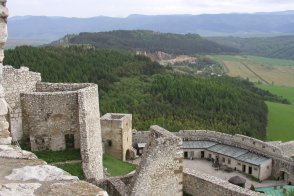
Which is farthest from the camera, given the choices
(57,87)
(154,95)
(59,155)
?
(154,95)

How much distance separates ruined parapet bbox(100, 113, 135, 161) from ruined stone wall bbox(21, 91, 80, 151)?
11901 millimetres

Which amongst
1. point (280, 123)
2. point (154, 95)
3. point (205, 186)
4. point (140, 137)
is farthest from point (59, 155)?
point (280, 123)

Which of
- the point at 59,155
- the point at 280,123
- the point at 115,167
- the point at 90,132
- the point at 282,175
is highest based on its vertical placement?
the point at 90,132

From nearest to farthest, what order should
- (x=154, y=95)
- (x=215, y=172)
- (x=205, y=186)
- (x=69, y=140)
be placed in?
(x=205, y=186) → (x=69, y=140) → (x=215, y=172) → (x=154, y=95)

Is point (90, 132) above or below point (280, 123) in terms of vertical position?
above

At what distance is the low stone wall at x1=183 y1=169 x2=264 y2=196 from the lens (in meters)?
18.6

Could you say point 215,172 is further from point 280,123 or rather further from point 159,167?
point 280,123

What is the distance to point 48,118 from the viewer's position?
20.1 meters

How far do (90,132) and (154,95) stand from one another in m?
52.6

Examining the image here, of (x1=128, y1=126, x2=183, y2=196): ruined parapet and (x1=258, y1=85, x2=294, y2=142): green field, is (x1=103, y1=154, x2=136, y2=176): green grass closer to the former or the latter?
(x1=128, y1=126, x2=183, y2=196): ruined parapet

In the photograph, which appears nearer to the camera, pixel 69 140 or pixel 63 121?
pixel 63 121

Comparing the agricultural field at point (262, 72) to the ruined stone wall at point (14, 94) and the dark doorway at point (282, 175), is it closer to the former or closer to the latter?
the dark doorway at point (282, 175)

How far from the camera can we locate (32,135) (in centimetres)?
2016

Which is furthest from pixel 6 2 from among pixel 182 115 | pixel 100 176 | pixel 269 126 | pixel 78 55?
pixel 78 55
